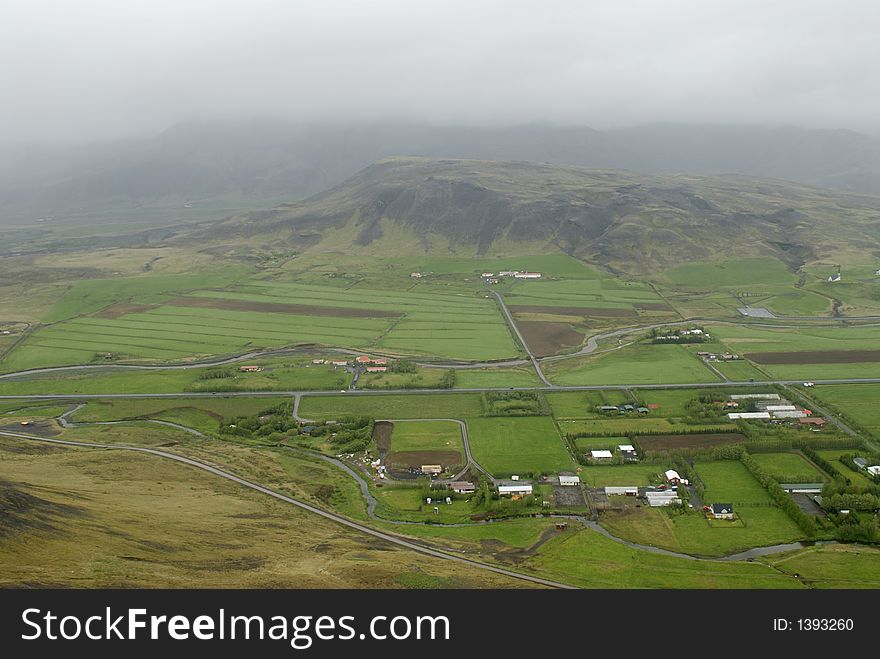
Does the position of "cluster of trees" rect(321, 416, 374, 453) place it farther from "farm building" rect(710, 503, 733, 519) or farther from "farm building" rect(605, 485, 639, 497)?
"farm building" rect(710, 503, 733, 519)

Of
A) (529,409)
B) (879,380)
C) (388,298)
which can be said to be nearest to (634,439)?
(529,409)

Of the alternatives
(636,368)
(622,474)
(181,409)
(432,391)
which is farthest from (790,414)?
(181,409)

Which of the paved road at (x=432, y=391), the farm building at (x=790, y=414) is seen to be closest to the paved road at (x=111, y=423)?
the paved road at (x=432, y=391)

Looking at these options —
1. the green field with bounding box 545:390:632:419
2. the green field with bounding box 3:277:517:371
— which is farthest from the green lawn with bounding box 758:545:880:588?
the green field with bounding box 3:277:517:371

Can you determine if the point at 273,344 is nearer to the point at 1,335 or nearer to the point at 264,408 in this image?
the point at 264,408

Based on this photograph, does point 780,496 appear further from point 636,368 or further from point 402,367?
point 402,367

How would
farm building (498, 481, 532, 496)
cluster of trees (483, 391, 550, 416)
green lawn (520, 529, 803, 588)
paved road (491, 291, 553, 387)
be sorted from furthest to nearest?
1. paved road (491, 291, 553, 387)
2. cluster of trees (483, 391, 550, 416)
3. farm building (498, 481, 532, 496)
4. green lawn (520, 529, 803, 588)

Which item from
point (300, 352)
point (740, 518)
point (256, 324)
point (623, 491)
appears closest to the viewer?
point (740, 518)
